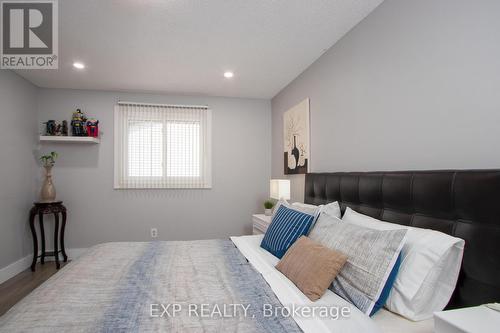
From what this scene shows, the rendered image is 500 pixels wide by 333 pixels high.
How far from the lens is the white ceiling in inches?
82.0

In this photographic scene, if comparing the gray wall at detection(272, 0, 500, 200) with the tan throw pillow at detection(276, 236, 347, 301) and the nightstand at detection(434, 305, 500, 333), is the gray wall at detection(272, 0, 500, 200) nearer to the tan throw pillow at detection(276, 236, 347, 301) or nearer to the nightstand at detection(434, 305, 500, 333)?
the nightstand at detection(434, 305, 500, 333)

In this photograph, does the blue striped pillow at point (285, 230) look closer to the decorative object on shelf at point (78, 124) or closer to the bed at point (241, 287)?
the bed at point (241, 287)

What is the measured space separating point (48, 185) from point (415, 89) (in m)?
4.20

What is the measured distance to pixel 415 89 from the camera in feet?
5.66

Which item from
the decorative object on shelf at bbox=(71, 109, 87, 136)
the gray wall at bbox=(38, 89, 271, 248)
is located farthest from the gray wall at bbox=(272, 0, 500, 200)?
the decorative object on shelf at bbox=(71, 109, 87, 136)

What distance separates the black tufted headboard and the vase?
3860 millimetres

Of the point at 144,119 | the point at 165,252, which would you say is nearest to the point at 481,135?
the point at 165,252

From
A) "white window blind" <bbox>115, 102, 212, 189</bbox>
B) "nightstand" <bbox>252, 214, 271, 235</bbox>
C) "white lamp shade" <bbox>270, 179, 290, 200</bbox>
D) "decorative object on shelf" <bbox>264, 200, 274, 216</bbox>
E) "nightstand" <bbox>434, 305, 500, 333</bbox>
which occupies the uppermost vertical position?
"white window blind" <bbox>115, 102, 212, 189</bbox>

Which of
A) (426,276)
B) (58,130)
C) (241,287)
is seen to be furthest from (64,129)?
(426,276)

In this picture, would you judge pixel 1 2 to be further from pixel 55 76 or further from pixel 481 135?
pixel 481 135

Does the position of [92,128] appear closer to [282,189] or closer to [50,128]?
[50,128]

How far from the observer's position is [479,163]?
1345 millimetres

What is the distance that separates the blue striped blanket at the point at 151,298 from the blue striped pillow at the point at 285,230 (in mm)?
260

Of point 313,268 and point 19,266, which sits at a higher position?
point 313,268
